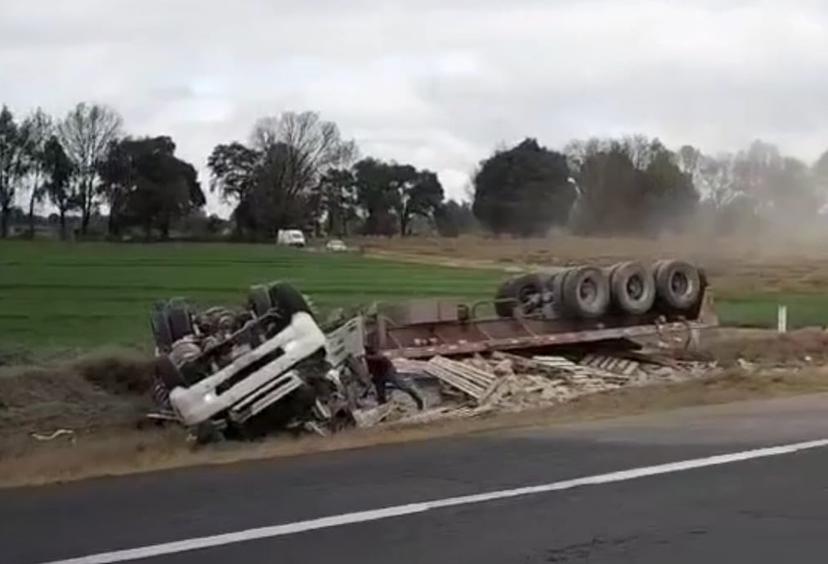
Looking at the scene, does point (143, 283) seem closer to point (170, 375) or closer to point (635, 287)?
point (635, 287)

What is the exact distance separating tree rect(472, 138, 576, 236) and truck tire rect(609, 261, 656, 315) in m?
14.4

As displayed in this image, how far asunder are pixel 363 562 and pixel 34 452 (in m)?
8.00

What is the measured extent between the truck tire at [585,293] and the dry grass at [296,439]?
2.68 metres

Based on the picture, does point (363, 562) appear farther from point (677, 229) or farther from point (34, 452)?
point (677, 229)

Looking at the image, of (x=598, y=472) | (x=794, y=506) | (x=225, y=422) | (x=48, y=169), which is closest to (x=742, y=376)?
(x=225, y=422)

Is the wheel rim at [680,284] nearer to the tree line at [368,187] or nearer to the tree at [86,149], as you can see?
the tree line at [368,187]

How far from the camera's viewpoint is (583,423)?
582 inches

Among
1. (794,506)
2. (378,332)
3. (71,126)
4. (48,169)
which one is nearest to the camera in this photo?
(794,506)

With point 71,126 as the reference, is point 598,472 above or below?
below

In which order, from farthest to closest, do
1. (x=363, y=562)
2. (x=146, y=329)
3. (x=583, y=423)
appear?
(x=146, y=329), (x=583, y=423), (x=363, y=562)

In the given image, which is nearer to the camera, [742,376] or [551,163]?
[742,376]

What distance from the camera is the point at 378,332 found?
19.6m

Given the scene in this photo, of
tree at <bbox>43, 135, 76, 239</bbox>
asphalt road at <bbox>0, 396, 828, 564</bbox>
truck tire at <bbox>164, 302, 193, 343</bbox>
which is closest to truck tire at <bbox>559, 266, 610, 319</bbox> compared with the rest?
truck tire at <bbox>164, 302, 193, 343</bbox>

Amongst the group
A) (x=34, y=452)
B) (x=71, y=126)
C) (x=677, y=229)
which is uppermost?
(x=71, y=126)
